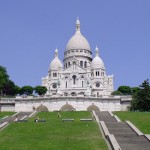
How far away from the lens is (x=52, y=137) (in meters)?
31.7

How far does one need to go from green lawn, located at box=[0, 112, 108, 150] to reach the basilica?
7869cm

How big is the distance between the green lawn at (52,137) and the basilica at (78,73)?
78.7 meters

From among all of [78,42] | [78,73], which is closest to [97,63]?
[78,73]

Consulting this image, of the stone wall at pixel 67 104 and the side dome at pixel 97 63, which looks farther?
the side dome at pixel 97 63

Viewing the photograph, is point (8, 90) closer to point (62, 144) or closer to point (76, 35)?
point (76, 35)

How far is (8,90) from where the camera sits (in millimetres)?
125812

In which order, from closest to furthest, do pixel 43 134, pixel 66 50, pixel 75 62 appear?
1. pixel 43 134
2. pixel 75 62
3. pixel 66 50

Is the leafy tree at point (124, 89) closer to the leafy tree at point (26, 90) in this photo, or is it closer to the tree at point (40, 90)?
the tree at point (40, 90)

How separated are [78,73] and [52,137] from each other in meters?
98.2

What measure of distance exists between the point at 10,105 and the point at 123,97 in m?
28.0

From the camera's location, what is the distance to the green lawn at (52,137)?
27156 mm

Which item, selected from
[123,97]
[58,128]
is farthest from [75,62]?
[58,128]

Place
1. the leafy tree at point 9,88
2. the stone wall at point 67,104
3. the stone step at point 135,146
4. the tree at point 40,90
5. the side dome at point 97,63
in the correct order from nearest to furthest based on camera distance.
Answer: the stone step at point 135,146, the stone wall at point 67,104, the leafy tree at point 9,88, the tree at point 40,90, the side dome at point 97,63

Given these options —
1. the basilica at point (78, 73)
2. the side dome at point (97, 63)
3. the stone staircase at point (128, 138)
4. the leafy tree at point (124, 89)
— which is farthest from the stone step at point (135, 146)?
the side dome at point (97, 63)
